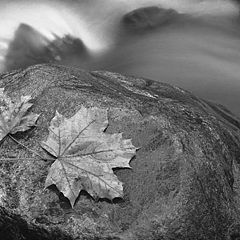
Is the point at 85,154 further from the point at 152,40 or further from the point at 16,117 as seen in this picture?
the point at 152,40

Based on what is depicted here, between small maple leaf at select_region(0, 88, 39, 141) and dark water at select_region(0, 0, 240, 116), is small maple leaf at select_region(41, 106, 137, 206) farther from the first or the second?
dark water at select_region(0, 0, 240, 116)

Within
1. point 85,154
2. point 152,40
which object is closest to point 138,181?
point 85,154

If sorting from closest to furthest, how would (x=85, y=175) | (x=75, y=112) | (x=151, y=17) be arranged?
(x=85, y=175), (x=75, y=112), (x=151, y=17)

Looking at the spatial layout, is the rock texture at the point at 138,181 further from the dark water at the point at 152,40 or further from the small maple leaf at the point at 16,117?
the dark water at the point at 152,40

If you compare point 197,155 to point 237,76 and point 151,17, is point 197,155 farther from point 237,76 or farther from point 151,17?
point 151,17

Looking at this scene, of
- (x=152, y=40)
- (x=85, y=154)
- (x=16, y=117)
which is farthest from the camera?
(x=152, y=40)

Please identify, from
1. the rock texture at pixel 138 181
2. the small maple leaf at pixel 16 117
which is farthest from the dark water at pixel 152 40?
the small maple leaf at pixel 16 117

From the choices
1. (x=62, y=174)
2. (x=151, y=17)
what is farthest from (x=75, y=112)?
(x=151, y=17)
